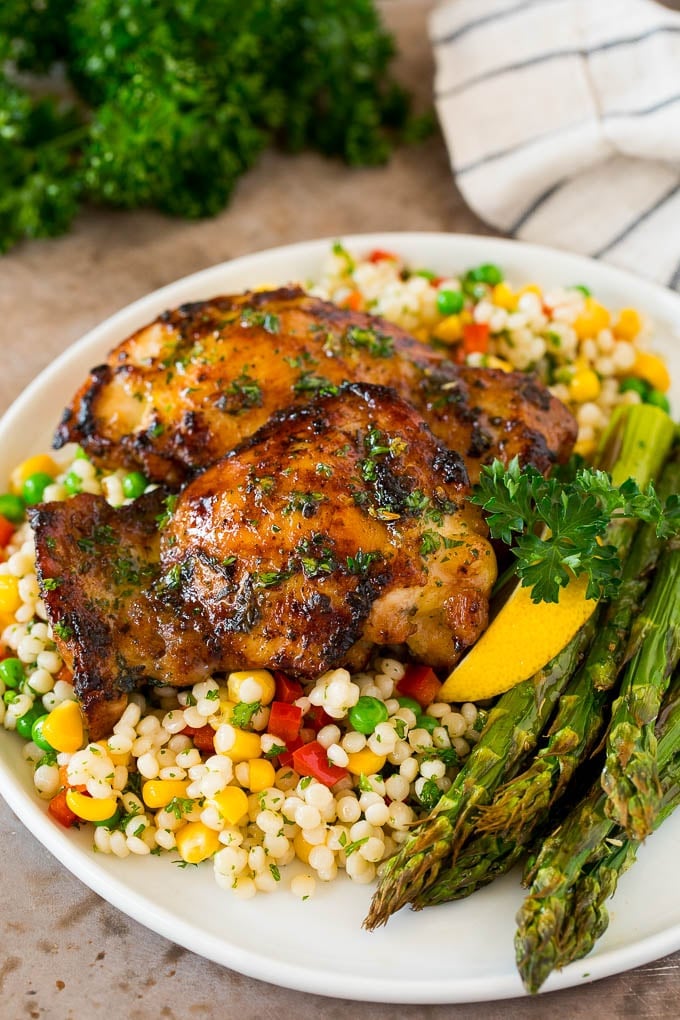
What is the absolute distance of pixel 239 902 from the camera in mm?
4051

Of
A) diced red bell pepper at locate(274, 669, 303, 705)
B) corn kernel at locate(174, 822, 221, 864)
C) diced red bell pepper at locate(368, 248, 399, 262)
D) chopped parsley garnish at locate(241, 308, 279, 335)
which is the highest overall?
chopped parsley garnish at locate(241, 308, 279, 335)

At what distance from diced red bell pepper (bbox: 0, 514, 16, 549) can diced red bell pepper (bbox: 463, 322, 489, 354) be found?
2.75 m

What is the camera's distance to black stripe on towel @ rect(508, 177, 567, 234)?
6.93 m

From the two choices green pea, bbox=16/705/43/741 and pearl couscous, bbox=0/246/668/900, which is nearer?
pearl couscous, bbox=0/246/668/900

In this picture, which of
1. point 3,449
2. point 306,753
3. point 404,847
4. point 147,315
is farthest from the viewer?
point 147,315

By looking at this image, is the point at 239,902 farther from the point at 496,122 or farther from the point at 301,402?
the point at 496,122

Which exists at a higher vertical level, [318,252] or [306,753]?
[318,252]

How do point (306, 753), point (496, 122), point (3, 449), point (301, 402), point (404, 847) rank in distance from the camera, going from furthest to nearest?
1. point (496, 122)
2. point (3, 449)
3. point (301, 402)
4. point (306, 753)
5. point (404, 847)

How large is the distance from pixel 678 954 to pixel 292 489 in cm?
248

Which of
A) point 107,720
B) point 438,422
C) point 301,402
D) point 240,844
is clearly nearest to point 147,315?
point 301,402

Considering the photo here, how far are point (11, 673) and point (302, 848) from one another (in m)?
1.55

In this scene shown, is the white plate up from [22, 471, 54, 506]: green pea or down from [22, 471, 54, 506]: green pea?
down

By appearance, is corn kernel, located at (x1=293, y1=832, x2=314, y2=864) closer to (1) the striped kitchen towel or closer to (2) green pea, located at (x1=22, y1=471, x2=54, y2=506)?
(2) green pea, located at (x1=22, y1=471, x2=54, y2=506)

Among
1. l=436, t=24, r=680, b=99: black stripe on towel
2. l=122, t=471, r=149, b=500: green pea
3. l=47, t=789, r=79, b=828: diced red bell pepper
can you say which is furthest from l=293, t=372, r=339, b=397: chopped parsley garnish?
l=436, t=24, r=680, b=99: black stripe on towel
